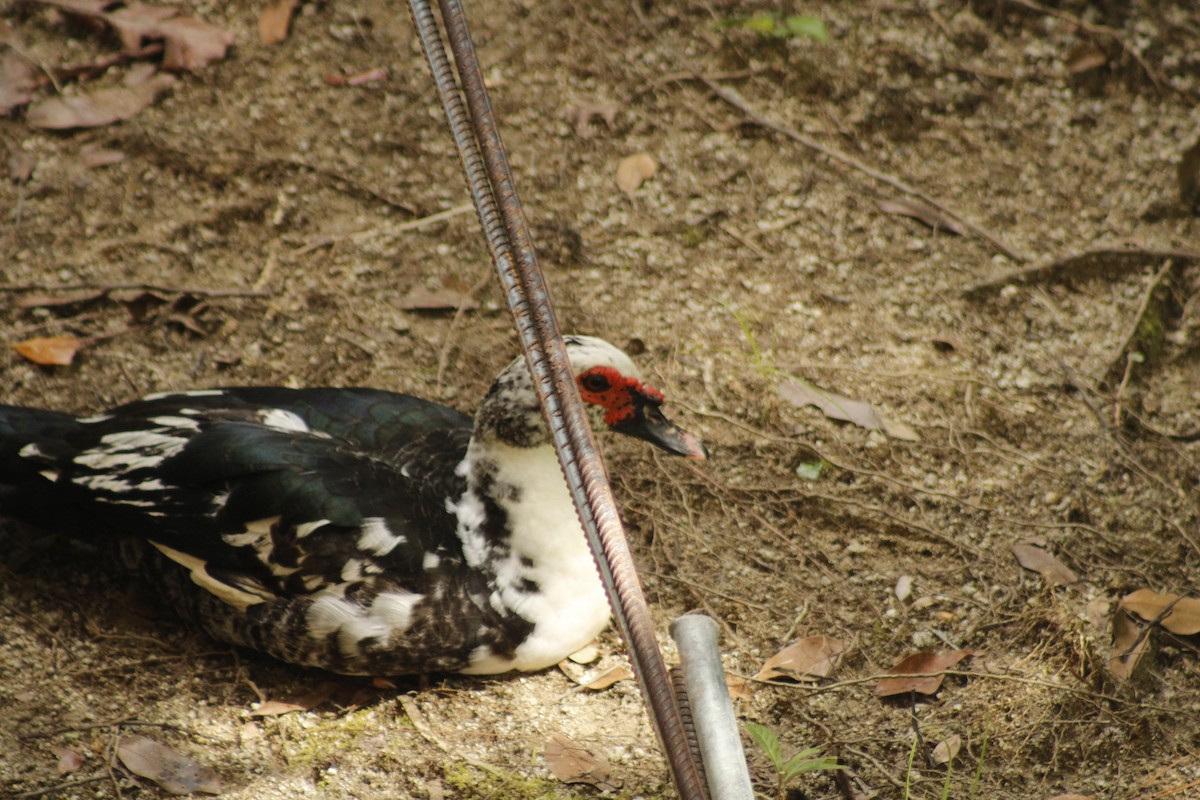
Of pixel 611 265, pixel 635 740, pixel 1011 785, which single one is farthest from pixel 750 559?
pixel 611 265

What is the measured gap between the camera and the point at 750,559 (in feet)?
9.55

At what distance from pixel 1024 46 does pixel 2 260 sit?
3.62 meters

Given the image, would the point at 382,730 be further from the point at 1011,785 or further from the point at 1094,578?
the point at 1094,578

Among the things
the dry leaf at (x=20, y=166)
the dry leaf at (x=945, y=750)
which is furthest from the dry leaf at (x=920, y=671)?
the dry leaf at (x=20, y=166)

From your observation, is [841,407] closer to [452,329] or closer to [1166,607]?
[1166,607]

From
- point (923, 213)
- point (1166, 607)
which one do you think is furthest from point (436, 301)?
point (1166, 607)

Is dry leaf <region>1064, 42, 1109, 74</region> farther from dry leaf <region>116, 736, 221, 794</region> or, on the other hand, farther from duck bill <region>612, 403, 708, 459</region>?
dry leaf <region>116, 736, 221, 794</region>

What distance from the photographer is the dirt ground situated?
247cm

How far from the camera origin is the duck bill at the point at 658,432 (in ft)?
8.76

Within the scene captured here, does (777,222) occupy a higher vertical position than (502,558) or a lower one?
higher

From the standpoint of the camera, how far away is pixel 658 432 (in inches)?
106

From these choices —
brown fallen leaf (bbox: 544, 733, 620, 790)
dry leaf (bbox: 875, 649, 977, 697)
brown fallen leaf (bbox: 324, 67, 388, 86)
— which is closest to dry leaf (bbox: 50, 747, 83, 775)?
brown fallen leaf (bbox: 544, 733, 620, 790)

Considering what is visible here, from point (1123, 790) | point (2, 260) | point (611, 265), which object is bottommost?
point (1123, 790)

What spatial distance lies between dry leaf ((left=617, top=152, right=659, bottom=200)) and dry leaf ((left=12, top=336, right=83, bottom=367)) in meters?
1.77
